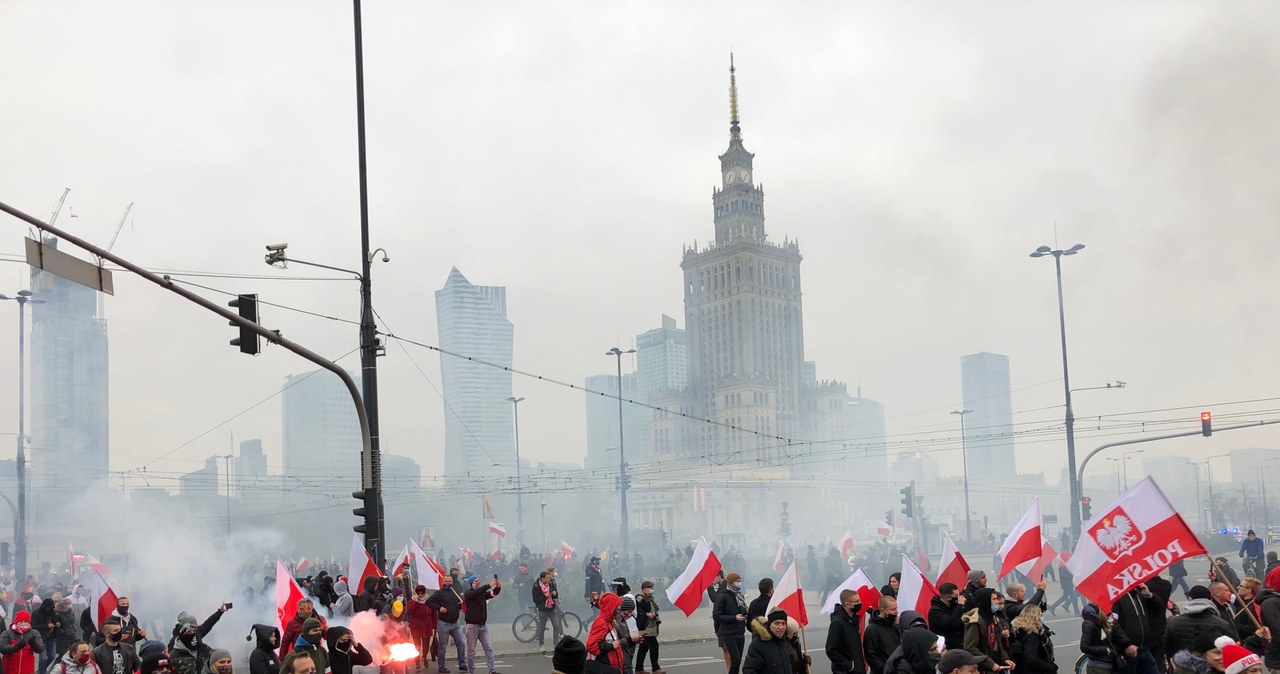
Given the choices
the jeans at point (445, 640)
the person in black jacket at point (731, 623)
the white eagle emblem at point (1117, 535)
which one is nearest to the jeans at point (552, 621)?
the jeans at point (445, 640)

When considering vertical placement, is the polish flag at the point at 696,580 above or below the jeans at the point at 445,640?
above

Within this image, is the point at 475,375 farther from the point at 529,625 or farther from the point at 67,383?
the point at 529,625

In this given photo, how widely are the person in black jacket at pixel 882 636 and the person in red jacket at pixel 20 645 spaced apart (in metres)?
10.3

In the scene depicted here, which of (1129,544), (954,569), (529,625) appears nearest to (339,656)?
(1129,544)

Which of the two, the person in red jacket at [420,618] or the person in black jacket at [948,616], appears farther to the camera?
the person in red jacket at [420,618]

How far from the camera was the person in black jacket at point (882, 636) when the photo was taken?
1066 cm

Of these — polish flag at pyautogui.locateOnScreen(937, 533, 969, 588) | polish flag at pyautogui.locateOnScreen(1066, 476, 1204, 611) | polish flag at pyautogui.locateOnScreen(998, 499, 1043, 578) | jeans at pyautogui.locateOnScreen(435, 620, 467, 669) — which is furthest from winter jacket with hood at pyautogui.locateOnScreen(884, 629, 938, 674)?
jeans at pyautogui.locateOnScreen(435, 620, 467, 669)

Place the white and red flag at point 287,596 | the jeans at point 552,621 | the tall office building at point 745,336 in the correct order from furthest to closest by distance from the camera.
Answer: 1. the tall office building at point 745,336
2. the jeans at point 552,621
3. the white and red flag at point 287,596

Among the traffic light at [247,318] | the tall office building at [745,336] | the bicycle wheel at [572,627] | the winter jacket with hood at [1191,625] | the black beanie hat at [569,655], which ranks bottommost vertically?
the bicycle wheel at [572,627]

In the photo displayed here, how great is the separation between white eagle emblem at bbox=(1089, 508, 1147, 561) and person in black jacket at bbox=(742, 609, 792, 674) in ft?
10.8

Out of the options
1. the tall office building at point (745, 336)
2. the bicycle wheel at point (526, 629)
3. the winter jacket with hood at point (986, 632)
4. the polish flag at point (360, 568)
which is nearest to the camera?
the winter jacket with hood at point (986, 632)

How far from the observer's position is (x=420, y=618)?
Answer: 1681 centimetres

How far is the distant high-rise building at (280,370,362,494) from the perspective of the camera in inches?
5571

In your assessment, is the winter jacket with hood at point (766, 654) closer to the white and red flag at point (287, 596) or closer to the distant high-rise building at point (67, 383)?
the white and red flag at point (287, 596)
